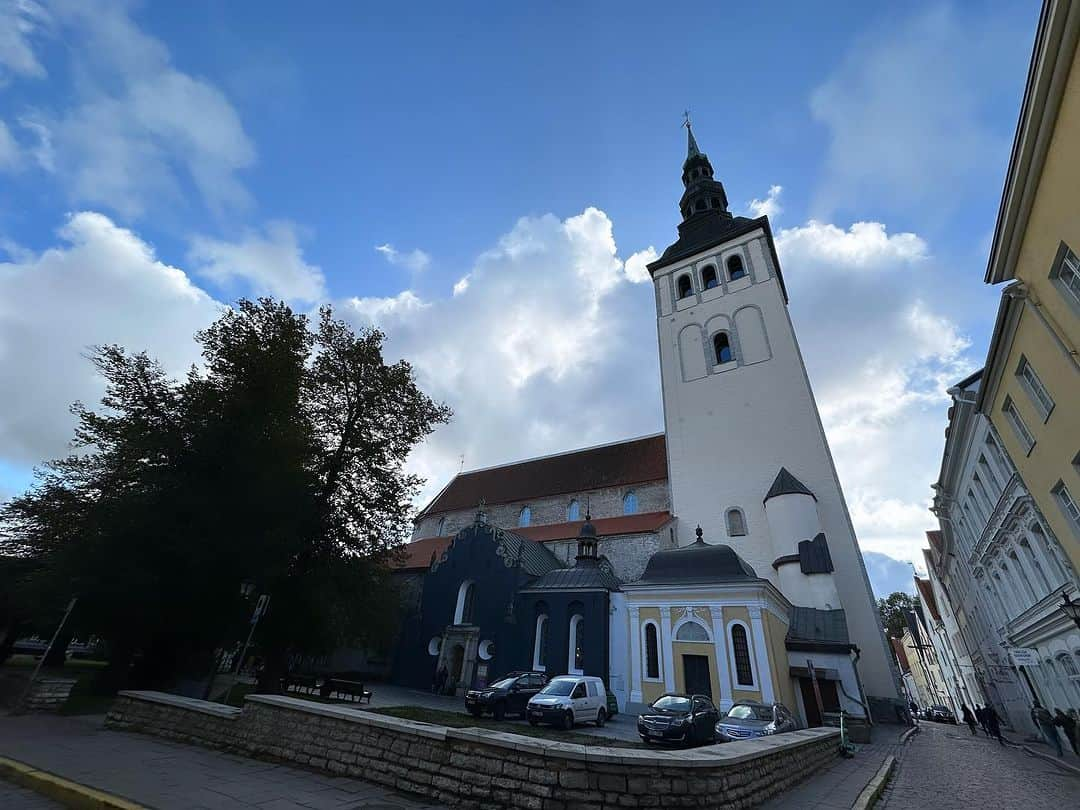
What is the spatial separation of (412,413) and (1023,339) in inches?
796

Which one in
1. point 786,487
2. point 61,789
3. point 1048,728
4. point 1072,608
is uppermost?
point 786,487

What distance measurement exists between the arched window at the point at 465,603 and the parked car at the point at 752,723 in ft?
49.7

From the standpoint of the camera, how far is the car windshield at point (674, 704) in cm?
1156

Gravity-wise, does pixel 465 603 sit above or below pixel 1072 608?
above

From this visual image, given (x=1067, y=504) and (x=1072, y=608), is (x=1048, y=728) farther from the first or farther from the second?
(x=1067, y=504)

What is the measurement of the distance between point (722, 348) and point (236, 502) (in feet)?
100

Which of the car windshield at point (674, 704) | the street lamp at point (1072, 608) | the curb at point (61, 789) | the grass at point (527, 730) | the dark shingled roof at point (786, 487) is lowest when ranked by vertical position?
the curb at point (61, 789)

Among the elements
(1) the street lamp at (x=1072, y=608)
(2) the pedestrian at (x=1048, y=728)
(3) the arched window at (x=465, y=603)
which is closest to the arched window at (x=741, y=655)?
(1) the street lamp at (x=1072, y=608)

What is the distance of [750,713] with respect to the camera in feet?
41.1

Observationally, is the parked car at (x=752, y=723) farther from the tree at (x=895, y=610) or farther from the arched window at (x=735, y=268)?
the tree at (x=895, y=610)

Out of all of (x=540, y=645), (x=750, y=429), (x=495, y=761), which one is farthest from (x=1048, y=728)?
(x=495, y=761)

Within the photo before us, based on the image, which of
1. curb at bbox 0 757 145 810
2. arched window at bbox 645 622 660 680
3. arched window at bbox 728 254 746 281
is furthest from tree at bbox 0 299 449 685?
arched window at bbox 728 254 746 281

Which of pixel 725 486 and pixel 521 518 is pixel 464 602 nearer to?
pixel 521 518

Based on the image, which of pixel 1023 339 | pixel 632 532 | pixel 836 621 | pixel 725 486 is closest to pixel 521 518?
pixel 632 532
